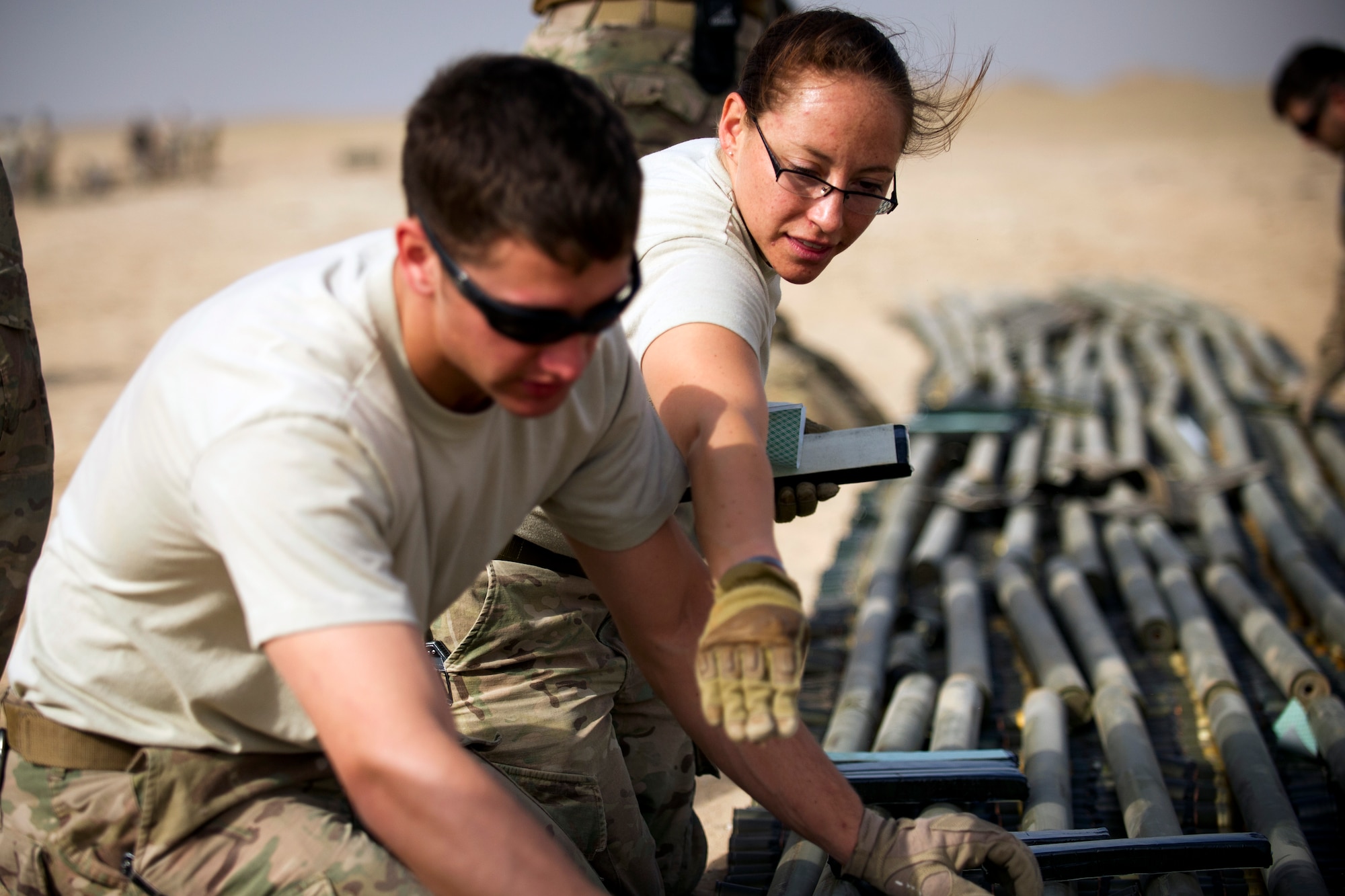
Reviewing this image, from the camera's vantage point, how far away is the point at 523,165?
1.30 m

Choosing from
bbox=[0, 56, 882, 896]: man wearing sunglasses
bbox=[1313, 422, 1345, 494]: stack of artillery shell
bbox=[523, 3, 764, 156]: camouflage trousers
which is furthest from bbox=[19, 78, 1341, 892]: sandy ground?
bbox=[1313, 422, 1345, 494]: stack of artillery shell

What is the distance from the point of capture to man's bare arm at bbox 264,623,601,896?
49.8 inches

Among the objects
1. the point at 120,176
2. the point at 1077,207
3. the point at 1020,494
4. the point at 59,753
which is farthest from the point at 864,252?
the point at 120,176

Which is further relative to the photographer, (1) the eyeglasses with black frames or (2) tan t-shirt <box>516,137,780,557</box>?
(1) the eyeglasses with black frames

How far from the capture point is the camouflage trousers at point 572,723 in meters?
2.10

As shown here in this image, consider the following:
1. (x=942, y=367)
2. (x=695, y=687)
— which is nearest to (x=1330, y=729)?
(x=695, y=687)

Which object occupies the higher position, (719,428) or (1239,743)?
(719,428)

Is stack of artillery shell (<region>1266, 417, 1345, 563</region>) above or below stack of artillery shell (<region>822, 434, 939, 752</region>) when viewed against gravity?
below

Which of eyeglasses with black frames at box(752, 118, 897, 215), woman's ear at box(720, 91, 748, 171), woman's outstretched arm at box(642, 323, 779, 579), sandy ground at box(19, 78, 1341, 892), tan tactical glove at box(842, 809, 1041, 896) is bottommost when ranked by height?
sandy ground at box(19, 78, 1341, 892)

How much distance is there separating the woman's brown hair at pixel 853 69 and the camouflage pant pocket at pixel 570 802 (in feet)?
4.18

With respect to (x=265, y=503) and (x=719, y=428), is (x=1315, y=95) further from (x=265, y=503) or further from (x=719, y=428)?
(x=265, y=503)

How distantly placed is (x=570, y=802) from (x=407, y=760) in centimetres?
86

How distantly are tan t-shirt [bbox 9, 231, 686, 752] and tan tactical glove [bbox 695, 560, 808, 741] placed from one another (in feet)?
1.16

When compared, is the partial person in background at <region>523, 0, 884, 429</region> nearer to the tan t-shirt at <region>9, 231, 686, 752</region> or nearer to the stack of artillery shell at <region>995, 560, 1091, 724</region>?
the stack of artillery shell at <region>995, 560, 1091, 724</region>
